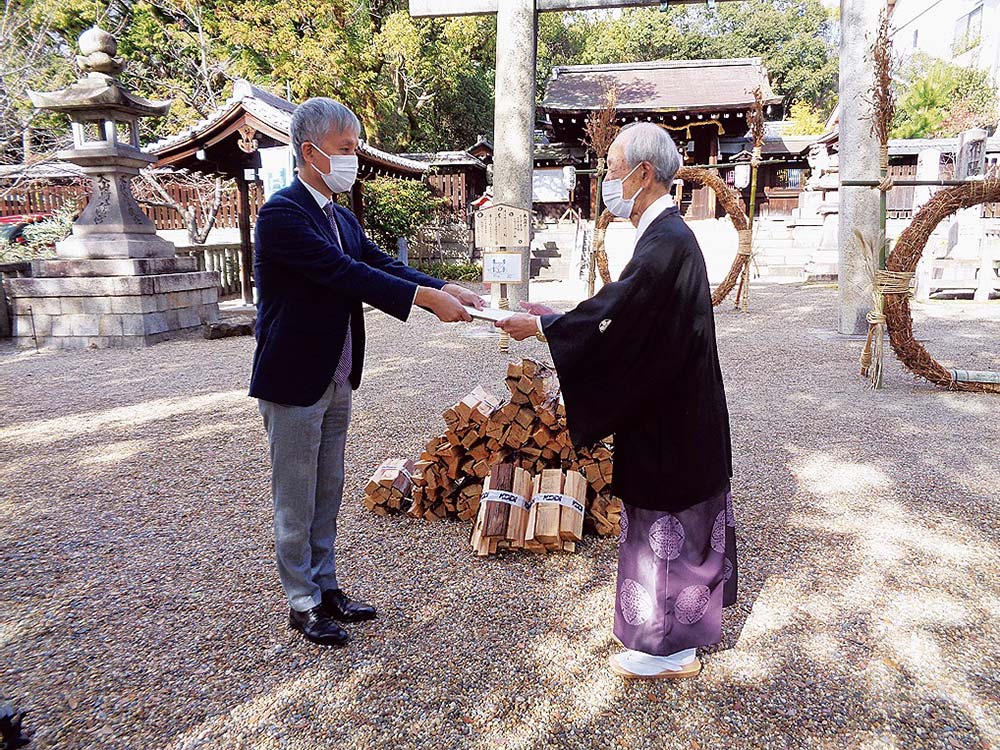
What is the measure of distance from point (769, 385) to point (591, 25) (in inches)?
1408

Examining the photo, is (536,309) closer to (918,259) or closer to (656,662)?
(656,662)

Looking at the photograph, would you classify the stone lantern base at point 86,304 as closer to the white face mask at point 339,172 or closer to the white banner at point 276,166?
the white banner at point 276,166

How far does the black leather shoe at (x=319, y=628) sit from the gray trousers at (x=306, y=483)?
0.03 meters

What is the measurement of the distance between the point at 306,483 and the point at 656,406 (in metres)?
1.27

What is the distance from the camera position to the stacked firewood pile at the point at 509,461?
346 centimetres

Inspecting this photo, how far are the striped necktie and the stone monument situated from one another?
794 centimetres

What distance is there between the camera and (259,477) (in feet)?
14.3

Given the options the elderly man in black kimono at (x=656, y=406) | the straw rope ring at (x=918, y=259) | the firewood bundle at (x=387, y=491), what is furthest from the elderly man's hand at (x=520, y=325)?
the straw rope ring at (x=918, y=259)

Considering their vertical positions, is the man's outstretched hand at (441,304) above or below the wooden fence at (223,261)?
below

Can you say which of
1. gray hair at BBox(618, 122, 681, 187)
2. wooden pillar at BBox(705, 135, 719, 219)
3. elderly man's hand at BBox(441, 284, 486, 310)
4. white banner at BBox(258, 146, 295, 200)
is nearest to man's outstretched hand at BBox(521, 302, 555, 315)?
elderly man's hand at BBox(441, 284, 486, 310)

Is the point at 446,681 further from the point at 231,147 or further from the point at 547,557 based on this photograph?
the point at 231,147

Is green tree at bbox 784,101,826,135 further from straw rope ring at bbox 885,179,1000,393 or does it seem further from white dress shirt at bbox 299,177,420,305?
white dress shirt at bbox 299,177,420,305

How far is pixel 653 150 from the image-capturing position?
209 cm

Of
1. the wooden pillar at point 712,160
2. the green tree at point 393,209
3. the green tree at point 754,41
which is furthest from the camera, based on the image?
the green tree at point 754,41
